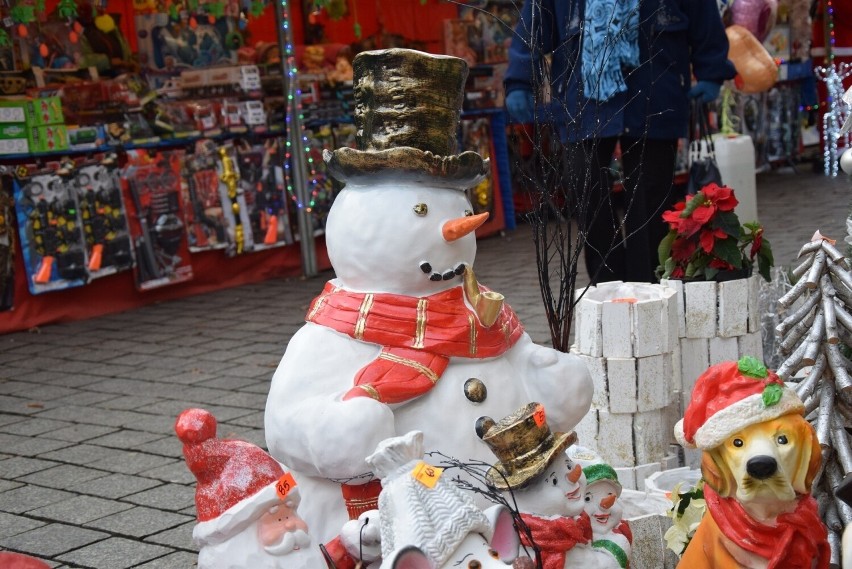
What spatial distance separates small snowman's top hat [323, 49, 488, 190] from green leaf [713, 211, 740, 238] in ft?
4.46

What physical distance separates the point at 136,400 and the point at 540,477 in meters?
3.54

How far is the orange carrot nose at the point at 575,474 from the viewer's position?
2742 millimetres

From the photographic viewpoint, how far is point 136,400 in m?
5.81

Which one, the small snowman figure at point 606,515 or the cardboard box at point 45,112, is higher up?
the cardboard box at point 45,112

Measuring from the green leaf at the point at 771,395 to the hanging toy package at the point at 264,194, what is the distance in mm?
6440

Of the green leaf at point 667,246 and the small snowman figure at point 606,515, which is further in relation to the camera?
the green leaf at point 667,246

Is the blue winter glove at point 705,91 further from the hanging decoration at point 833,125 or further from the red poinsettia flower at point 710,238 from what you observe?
the hanging decoration at point 833,125

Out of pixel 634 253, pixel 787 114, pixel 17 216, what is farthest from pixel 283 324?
pixel 787 114

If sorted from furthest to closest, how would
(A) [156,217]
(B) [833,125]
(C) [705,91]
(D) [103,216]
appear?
(B) [833,125]
(A) [156,217]
(D) [103,216]
(C) [705,91]

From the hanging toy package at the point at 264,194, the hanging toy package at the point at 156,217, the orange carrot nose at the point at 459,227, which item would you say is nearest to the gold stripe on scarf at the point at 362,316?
the orange carrot nose at the point at 459,227

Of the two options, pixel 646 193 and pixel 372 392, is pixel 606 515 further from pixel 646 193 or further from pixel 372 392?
pixel 646 193

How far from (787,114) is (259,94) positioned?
680 centimetres

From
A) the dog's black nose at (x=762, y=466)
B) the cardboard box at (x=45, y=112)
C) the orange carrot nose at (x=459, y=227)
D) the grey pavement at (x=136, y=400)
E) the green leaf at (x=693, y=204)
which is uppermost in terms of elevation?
the cardboard box at (x=45, y=112)

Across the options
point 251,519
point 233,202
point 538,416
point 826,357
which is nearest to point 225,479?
A: point 251,519
